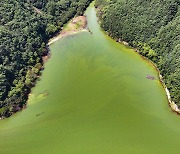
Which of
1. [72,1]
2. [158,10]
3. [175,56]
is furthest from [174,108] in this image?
[72,1]

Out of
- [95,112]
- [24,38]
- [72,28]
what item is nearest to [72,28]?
[72,28]

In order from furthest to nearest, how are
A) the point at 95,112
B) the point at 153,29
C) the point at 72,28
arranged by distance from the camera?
the point at 72,28 → the point at 153,29 → the point at 95,112

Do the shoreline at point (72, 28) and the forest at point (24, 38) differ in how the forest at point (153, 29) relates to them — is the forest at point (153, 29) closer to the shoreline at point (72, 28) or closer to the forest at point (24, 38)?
the shoreline at point (72, 28)

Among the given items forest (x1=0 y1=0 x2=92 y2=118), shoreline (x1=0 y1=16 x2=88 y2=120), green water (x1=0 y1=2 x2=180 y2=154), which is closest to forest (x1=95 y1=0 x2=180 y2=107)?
green water (x1=0 y1=2 x2=180 y2=154)

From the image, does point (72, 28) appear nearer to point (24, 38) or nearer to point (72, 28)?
point (72, 28)

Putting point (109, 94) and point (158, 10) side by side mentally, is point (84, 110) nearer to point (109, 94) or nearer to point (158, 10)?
point (109, 94)

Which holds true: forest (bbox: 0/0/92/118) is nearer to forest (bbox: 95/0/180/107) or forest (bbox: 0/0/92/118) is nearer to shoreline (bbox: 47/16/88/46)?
shoreline (bbox: 47/16/88/46)
